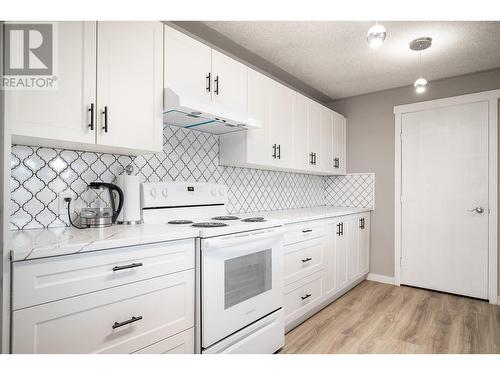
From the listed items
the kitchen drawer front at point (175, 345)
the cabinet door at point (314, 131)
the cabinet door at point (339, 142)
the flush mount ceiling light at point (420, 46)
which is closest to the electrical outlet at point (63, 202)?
the kitchen drawer front at point (175, 345)

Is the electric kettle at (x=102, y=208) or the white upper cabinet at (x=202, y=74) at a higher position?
the white upper cabinet at (x=202, y=74)

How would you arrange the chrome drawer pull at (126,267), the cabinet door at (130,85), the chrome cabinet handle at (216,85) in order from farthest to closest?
1. the chrome cabinet handle at (216,85)
2. the cabinet door at (130,85)
3. the chrome drawer pull at (126,267)

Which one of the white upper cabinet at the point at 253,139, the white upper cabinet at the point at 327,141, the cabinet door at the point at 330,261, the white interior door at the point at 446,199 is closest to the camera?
the white upper cabinet at the point at 253,139

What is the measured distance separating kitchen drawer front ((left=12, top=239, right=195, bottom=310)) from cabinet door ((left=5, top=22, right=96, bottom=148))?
605mm

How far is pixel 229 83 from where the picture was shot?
2227 millimetres

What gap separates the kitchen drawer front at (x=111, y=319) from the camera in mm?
1063

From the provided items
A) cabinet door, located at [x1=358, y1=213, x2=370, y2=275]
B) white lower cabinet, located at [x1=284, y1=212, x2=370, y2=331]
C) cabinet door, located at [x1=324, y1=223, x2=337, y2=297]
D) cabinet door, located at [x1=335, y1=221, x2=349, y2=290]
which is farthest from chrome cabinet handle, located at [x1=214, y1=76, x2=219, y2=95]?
cabinet door, located at [x1=358, y1=213, x2=370, y2=275]

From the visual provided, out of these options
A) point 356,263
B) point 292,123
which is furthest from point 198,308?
point 356,263

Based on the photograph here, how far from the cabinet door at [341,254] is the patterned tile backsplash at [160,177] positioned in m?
0.66

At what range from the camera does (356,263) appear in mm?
3480

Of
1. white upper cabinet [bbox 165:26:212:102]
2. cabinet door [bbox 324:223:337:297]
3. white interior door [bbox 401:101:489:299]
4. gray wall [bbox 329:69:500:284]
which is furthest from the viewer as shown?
gray wall [bbox 329:69:500:284]

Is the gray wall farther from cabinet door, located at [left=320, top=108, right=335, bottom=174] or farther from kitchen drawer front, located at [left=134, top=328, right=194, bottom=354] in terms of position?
kitchen drawer front, located at [left=134, top=328, right=194, bottom=354]

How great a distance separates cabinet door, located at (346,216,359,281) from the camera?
10.9ft

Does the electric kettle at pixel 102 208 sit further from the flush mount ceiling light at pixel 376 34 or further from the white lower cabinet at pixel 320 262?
the flush mount ceiling light at pixel 376 34
